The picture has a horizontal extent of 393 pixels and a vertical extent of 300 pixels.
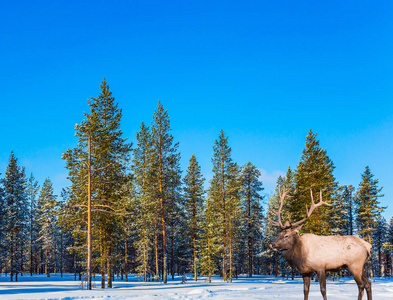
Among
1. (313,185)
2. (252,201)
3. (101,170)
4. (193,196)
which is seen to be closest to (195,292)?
(101,170)

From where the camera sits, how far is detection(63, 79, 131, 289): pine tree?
77.9 ft

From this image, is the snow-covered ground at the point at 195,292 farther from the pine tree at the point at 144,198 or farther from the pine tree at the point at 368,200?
the pine tree at the point at 368,200

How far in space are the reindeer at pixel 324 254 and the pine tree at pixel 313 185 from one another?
2427 centimetres

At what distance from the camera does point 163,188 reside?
35094 mm

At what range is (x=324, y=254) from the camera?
10.1 m

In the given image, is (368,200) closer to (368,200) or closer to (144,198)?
(368,200)

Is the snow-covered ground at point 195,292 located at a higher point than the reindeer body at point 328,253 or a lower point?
lower

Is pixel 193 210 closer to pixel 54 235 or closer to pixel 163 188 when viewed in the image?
pixel 163 188

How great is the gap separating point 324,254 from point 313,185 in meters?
25.8

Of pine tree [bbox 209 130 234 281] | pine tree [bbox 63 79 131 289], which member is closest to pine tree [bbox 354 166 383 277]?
pine tree [bbox 209 130 234 281]

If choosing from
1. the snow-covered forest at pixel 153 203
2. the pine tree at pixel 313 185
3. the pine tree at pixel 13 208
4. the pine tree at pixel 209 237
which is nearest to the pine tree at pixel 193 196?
the snow-covered forest at pixel 153 203

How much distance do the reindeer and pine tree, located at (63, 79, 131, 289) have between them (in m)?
15.5

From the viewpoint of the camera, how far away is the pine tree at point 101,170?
77.9ft

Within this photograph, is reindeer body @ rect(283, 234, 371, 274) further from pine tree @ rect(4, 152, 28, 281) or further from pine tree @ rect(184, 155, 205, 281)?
pine tree @ rect(4, 152, 28, 281)
